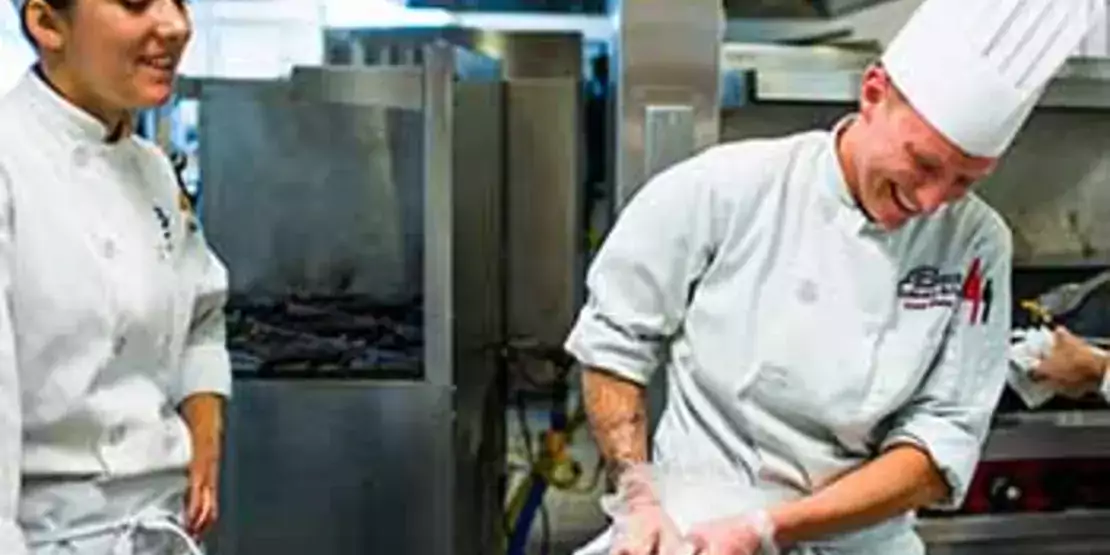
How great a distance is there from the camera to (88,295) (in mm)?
1226

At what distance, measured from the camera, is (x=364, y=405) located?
1.92m

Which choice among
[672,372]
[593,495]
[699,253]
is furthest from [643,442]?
[593,495]

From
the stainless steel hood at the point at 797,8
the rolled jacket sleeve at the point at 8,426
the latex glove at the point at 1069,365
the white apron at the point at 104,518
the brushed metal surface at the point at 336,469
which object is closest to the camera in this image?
the rolled jacket sleeve at the point at 8,426

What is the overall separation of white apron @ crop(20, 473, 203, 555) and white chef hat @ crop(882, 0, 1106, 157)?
77 cm

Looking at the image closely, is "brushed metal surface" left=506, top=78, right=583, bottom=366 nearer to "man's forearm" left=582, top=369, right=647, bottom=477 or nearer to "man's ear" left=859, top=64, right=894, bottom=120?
"man's forearm" left=582, top=369, right=647, bottom=477

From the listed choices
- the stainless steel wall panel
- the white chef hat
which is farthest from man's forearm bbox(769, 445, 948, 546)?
the stainless steel wall panel

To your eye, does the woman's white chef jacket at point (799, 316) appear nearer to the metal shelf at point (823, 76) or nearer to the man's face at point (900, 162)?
the man's face at point (900, 162)

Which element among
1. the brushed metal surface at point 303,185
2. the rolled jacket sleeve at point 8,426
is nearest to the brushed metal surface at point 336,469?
the brushed metal surface at point 303,185

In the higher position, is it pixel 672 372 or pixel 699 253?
pixel 699 253

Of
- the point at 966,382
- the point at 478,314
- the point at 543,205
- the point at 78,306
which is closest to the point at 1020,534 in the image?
the point at 966,382

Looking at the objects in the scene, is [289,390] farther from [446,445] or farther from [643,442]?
[643,442]

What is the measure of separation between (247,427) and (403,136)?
1.48 ft

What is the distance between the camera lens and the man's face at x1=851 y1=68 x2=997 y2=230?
1247 mm

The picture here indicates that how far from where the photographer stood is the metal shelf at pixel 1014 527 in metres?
1.75
